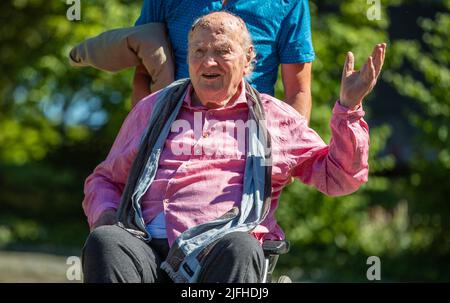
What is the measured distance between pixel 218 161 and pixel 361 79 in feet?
2.01

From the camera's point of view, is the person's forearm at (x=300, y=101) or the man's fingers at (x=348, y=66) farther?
the person's forearm at (x=300, y=101)

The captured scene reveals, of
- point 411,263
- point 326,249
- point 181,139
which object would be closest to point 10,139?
point 326,249

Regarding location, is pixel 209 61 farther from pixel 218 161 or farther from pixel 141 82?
pixel 141 82

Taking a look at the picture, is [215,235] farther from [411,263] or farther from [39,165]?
[39,165]

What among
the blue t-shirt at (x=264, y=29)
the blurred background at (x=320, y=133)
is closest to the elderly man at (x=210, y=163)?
the blue t-shirt at (x=264, y=29)

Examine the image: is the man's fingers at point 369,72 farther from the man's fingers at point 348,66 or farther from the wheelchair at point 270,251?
the wheelchair at point 270,251

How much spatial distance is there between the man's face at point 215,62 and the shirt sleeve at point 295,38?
0.49 metres

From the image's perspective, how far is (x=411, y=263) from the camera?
8.80 meters

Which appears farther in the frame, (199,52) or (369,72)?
(199,52)

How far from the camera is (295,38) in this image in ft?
13.9

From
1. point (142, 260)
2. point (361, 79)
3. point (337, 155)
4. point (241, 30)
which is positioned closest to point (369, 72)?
point (361, 79)

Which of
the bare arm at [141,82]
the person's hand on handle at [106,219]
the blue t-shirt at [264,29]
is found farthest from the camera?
the bare arm at [141,82]

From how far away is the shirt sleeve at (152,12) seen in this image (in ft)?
14.4

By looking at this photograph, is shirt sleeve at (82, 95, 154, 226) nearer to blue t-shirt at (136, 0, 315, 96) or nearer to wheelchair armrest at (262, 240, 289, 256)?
blue t-shirt at (136, 0, 315, 96)
